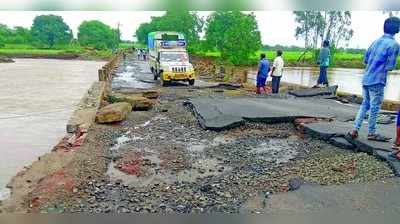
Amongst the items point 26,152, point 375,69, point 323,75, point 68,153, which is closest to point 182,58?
point 323,75

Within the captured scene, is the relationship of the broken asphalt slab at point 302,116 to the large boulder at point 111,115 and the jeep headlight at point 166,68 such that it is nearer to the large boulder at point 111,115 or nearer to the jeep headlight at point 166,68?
the large boulder at point 111,115

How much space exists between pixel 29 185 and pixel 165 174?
5.92 ft

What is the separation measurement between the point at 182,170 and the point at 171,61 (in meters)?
15.7

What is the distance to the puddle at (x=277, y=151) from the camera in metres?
6.52

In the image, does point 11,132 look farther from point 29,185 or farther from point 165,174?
point 165,174

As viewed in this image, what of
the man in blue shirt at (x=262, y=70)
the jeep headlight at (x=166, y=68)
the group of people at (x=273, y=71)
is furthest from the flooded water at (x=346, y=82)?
the jeep headlight at (x=166, y=68)

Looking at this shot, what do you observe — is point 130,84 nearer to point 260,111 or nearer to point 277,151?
point 260,111

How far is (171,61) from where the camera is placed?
69.6 feet

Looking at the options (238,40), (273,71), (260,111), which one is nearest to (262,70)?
(273,71)

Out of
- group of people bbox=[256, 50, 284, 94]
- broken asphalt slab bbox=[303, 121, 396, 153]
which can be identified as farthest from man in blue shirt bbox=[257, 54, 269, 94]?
broken asphalt slab bbox=[303, 121, 396, 153]

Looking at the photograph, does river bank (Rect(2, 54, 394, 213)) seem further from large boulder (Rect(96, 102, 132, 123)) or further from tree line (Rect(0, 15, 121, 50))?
tree line (Rect(0, 15, 121, 50))

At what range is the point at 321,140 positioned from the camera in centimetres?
738

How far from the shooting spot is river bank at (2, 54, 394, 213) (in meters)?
4.64

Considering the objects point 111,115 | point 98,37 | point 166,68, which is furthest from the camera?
point 98,37
